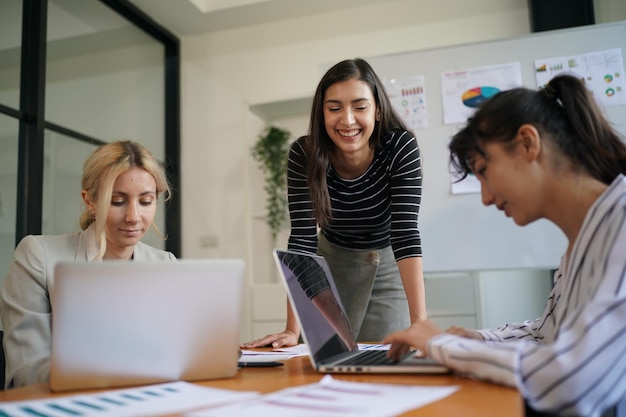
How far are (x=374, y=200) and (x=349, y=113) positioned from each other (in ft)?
0.86

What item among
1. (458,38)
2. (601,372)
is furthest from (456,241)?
(601,372)

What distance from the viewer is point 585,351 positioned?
0.68 metres

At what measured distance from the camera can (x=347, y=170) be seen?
1.60m

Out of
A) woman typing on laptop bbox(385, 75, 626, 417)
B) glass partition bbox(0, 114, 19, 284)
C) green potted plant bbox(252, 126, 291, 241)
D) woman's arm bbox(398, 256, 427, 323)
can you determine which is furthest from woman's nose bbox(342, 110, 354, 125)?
glass partition bbox(0, 114, 19, 284)

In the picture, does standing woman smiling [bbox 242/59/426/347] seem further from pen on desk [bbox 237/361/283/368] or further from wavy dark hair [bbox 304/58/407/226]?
pen on desk [bbox 237/361/283/368]

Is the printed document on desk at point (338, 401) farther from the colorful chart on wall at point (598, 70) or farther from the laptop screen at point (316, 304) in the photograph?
the colorful chart on wall at point (598, 70)

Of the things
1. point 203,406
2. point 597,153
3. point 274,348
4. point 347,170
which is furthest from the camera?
point 347,170

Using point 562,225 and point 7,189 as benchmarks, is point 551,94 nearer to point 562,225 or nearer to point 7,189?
point 562,225

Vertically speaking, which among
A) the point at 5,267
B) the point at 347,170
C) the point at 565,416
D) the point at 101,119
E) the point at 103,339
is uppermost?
the point at 101,119

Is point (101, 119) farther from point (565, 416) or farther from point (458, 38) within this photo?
point (565, 416)

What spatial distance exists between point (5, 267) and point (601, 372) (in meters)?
2.44

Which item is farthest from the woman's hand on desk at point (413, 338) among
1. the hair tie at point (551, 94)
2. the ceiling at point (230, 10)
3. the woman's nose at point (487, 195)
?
the ceiling at point (230, 10)

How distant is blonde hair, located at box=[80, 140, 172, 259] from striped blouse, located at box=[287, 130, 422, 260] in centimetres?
38

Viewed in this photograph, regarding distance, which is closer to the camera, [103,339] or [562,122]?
[103,339]
